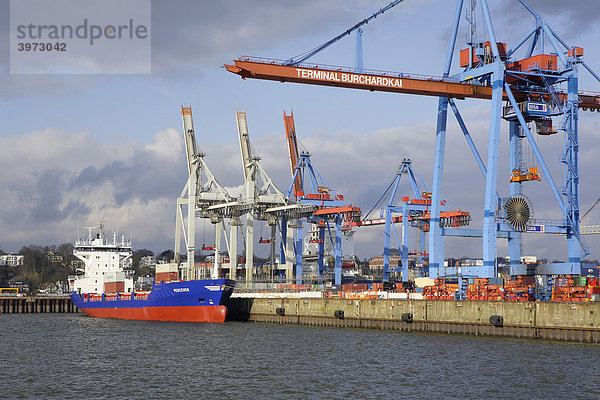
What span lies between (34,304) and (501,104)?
70954mm

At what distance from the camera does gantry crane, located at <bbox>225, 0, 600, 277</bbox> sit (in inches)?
1975

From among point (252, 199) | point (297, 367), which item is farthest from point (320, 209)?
point (297, 367)

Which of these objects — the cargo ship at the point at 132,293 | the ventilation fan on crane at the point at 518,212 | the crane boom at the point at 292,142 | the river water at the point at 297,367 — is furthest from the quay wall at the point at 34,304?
the ventilation fan on crane at the point at 518,212

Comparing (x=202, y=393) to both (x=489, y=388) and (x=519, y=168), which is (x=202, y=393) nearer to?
(x=489, y=388)

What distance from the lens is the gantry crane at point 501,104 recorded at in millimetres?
50156

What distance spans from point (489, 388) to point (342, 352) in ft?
40.2

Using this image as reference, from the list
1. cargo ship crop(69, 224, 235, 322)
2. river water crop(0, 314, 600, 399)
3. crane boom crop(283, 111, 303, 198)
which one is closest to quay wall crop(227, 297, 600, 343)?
river water crop(0, 314, 600, 399)

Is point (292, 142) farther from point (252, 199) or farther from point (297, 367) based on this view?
point (297, 367)

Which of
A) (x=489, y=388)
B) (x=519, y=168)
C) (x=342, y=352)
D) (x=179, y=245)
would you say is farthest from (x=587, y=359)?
(x=179, y=245)

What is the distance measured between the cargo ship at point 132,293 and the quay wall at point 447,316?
21.0ft

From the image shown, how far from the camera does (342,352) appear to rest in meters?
39.5

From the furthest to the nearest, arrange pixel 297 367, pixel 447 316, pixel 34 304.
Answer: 1. pixel 34 304
2. pixel 447 316
3. pixel 297 367

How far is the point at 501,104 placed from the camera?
50281mm

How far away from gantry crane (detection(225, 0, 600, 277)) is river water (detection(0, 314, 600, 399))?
35.3 feet
